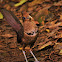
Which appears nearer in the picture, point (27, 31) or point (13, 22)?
point (27, 31)

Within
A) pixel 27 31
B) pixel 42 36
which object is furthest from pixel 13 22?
pixel 42 36

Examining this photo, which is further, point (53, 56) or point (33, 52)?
point (33, 52)

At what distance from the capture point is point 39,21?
12.6 ft

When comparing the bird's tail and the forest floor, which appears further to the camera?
the bird's tail

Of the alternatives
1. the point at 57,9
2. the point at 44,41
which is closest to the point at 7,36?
the point at 44,41

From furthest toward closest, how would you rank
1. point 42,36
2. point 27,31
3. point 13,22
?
point 42,36
point 13,22
point 27,31

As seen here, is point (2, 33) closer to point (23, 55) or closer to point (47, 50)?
point (23, 55)

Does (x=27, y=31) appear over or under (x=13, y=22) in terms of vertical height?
under

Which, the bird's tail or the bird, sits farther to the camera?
the bird's tail

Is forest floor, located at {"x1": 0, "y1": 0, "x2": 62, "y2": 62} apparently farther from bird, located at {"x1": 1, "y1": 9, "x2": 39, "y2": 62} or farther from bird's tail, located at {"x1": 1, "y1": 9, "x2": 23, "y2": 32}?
Answer: bird's tail, located at {"x1": 1, "y1": 9, "x2": 23, "y2": 32}

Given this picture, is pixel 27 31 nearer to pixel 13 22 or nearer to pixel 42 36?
pixel 13 22

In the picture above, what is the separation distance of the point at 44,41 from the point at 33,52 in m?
0.43

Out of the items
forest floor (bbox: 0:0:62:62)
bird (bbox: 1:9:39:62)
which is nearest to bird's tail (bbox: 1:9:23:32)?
bird (bbox: 1:9:39:62)

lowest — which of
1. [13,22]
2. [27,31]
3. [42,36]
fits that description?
[42,36]
